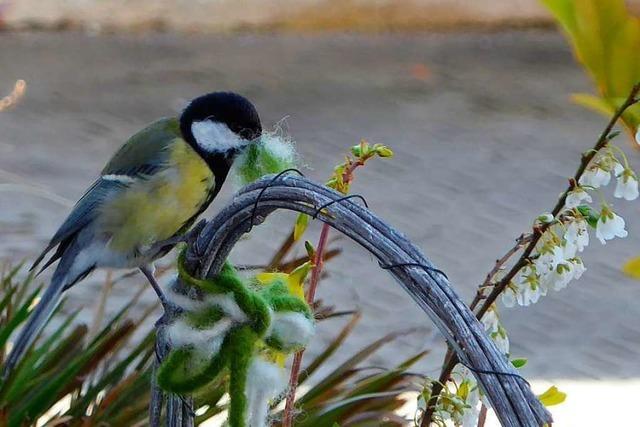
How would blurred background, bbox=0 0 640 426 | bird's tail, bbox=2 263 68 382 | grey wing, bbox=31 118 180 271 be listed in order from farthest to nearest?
blurred background, bbox=0 0 640 426, grey wing, bbox=31 118 180 271, bird's tail, bbox=2 263 68 382

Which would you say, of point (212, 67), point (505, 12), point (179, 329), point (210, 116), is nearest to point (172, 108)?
point (212, 67)

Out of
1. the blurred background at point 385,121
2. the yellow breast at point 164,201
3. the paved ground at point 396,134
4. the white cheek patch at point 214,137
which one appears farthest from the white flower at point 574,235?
the paved ground at point 396,134

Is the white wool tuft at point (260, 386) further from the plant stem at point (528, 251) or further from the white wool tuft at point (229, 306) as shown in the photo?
the plant stem at point (528, 251)

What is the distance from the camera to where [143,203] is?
166cm

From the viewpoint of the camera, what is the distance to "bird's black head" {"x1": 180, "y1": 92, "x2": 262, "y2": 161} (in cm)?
137

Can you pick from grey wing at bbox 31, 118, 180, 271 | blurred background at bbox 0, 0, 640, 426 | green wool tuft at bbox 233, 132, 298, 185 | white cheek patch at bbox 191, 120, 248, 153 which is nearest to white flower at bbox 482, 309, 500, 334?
green wool tuft at bbox 233, 132, 298, 185

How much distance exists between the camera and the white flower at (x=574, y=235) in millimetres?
1000

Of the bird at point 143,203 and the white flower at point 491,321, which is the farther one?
the bird at point 143,203

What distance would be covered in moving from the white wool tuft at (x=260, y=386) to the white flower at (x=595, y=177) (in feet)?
1.11

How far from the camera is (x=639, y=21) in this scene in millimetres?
938

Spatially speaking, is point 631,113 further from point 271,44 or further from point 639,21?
point 271,44

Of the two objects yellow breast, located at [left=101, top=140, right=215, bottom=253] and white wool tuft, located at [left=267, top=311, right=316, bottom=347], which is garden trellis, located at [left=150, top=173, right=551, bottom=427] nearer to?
white wool tuft, located at [left=267, top=311, right=316, bottom=347]

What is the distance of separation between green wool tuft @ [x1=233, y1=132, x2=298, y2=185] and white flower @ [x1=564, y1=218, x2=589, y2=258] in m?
0.28

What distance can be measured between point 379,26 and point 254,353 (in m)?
5.43
